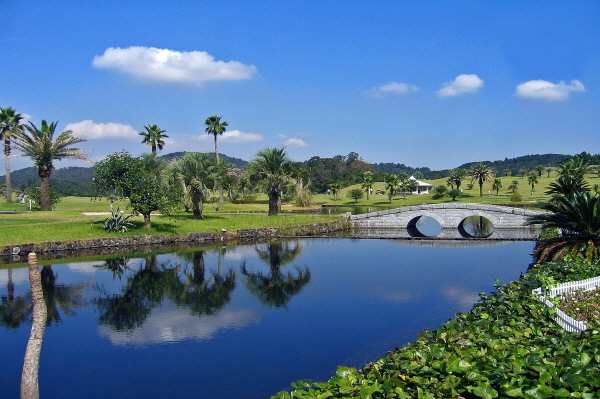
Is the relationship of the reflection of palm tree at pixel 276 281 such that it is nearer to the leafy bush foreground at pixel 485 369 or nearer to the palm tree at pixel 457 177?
the leafy bush foreground at pixel 485 369

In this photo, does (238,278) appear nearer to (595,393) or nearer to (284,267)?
(284,267)

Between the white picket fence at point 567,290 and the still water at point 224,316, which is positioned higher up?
the white picket fence at point 567,290

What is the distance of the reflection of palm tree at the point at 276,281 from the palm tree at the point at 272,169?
16.7 m

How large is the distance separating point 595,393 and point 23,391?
11588mm

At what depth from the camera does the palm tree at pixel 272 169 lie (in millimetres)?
54125

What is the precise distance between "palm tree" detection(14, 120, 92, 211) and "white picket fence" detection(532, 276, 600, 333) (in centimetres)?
5037

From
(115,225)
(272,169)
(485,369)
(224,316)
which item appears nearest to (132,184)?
(115,225)

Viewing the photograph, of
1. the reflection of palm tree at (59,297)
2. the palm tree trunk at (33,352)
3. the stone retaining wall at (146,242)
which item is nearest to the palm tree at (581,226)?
the palm tree trunk at (33,352)

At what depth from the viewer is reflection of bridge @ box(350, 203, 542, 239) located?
5316 centimetres

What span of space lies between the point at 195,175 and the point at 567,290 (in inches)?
1532

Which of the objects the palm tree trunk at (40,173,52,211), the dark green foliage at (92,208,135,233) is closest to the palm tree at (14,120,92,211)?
the palm tree trunk at (40,173,52,211)

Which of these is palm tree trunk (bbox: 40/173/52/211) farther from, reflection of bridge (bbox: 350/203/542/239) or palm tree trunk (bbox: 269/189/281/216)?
reflection of bridge (bbox: 350/203/542/239)

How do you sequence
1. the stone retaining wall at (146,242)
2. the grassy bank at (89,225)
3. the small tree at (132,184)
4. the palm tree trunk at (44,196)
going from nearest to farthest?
the stone retaining wall at (146,242), the grassy bank at (89,225), the small tree at (132,184), the palm tree trunk at (44,196)

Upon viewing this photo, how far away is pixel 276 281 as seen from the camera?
1126 inches
